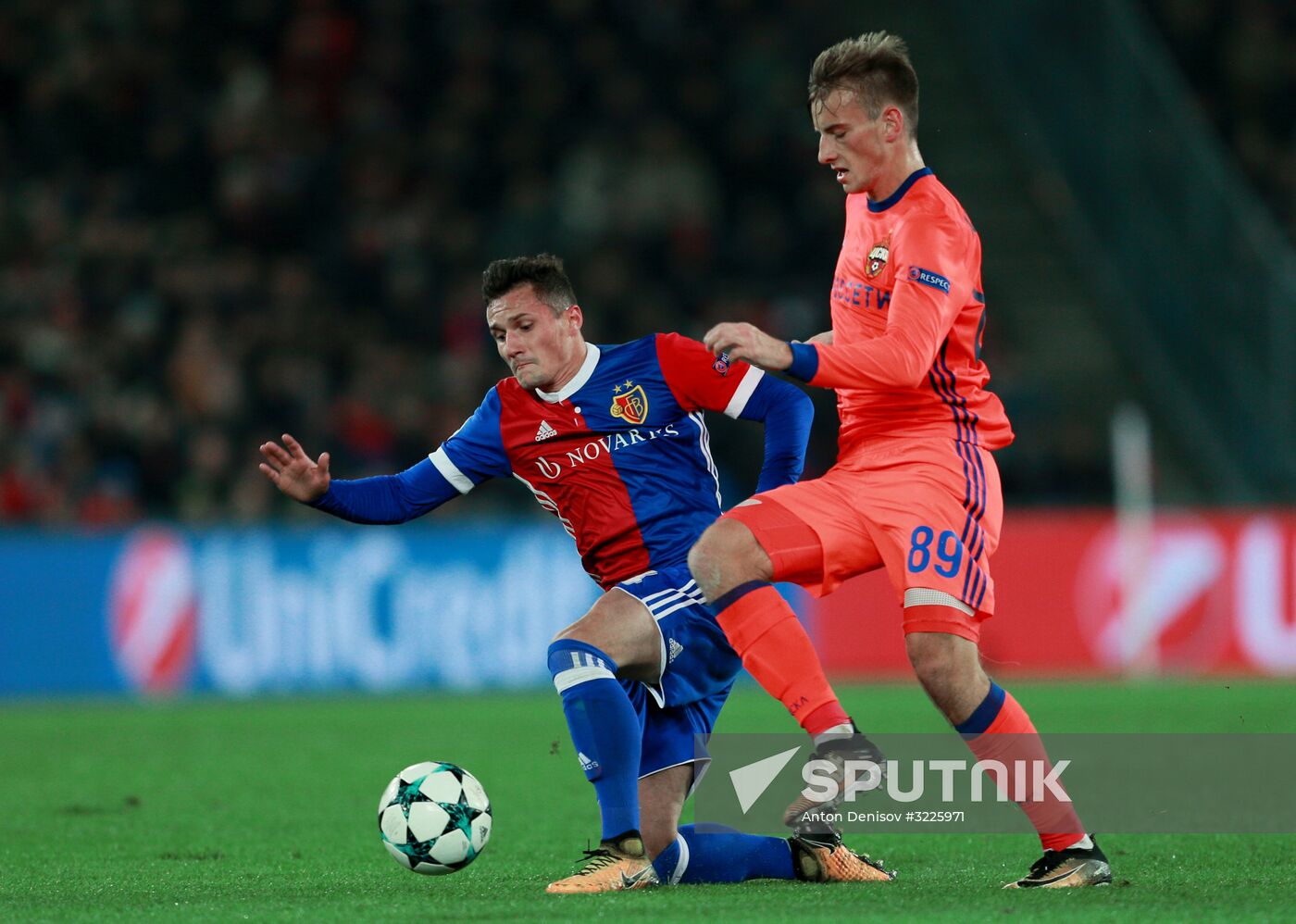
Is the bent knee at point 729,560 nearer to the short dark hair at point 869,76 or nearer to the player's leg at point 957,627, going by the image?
the player's leg at point 957,627

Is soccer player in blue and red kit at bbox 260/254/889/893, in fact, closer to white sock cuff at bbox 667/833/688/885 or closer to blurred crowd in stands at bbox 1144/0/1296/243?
white sock cuff at bbox 667/833/688/885

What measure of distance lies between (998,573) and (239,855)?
8.77 meters

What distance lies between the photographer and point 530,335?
17.8 feet

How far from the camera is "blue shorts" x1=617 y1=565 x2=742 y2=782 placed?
5270 millimetres

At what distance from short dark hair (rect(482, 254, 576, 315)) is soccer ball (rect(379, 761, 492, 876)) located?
143 centimetres

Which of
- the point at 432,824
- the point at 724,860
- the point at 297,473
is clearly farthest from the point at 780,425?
the point at 432,824

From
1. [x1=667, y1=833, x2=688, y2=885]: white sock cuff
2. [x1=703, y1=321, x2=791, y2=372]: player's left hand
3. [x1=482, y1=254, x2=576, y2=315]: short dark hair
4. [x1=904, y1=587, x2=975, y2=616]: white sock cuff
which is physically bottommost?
[x1=667, y1=833, x2=688, y2=885]: white sock cuff

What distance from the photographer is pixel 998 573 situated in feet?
45.0

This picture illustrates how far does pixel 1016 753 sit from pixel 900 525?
66 centimetres

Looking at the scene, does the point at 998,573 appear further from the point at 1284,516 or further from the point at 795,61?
the point at 795,61

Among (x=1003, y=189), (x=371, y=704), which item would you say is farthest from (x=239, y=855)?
(x=1003, y=189)

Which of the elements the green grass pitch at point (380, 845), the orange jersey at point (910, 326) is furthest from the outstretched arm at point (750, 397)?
the green grass pitch at point (380, 845)

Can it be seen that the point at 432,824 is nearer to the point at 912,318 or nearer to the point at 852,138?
the point at 912,318
